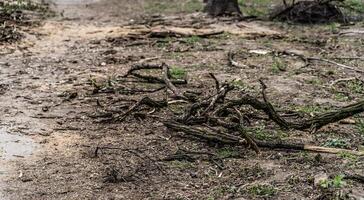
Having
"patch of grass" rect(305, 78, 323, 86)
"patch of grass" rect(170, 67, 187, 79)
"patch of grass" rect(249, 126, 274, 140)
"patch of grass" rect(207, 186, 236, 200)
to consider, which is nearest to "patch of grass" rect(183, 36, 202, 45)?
"patch of grass" rect(170, 67, 187, 79)

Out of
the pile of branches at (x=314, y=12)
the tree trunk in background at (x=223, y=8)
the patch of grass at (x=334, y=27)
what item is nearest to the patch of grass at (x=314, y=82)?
the patch of grass at (x=334, y=27)

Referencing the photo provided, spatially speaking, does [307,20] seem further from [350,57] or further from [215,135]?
[215,135]

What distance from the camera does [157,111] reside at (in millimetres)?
7023

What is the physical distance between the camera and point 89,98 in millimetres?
7730

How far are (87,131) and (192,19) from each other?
8.45 meters

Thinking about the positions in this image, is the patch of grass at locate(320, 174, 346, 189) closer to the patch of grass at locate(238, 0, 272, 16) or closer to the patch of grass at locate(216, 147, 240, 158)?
the patch of grass at locate(216, 147, 240, 158)

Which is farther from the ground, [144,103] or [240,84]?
[144,103]

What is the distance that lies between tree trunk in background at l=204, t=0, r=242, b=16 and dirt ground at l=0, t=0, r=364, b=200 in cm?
118

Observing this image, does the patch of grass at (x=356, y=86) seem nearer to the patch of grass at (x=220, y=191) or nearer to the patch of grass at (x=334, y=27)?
the patch of grass at (x=220, y=191)

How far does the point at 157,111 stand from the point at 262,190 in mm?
2517

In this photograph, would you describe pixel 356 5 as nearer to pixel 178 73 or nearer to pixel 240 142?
pixel 178 73

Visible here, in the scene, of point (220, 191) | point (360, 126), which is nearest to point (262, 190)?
point (220, 191)

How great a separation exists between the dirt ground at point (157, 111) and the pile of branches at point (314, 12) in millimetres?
396

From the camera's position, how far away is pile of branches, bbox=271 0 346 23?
13.6 metres
